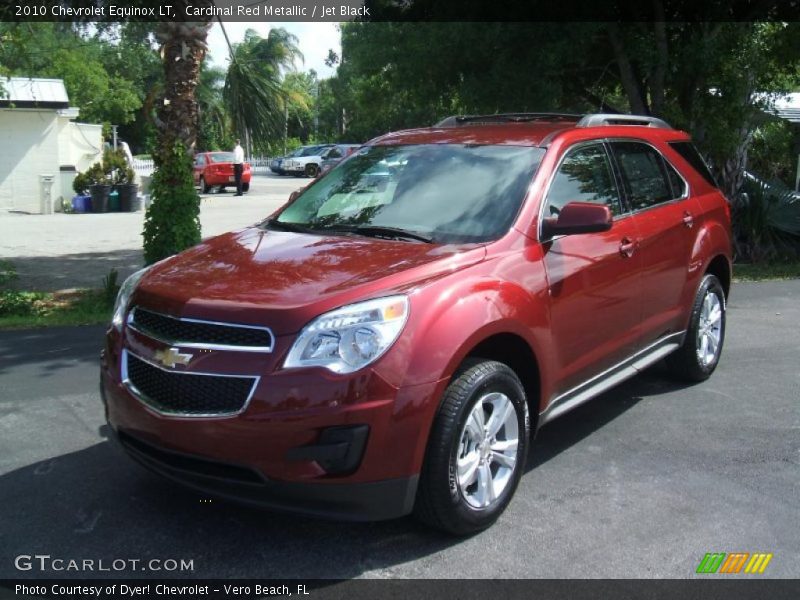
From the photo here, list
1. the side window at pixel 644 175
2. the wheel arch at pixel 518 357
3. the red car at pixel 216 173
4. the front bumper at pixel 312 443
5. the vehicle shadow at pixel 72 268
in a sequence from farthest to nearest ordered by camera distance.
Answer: the red car at pixel 216 173 < the vehicle shadow at pixel 72 268 < the side window at pixel 644 175 < the wheel arch at pixel 518 357 < the front bumper at pixel 312 443

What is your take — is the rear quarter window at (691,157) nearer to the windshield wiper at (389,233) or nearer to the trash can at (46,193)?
the windshield wiper at (389,233)

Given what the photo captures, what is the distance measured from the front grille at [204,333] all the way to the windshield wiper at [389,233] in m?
1.13

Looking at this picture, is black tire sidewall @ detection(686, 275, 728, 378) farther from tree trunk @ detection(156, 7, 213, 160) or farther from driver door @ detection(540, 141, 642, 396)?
tree trunk @ detection(156, 7, 213, 160)

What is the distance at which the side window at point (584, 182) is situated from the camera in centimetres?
459

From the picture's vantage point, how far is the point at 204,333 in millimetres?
3447

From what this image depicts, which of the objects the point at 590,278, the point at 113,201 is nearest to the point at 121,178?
the point at 113,201

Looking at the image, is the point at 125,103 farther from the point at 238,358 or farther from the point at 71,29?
the point at 238,358

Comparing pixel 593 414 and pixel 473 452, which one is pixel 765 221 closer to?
pixel 593 414

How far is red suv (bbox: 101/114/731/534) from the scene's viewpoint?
128 inches

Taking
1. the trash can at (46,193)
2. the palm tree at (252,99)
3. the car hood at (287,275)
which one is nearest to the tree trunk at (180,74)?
the palm tree at (252,99)

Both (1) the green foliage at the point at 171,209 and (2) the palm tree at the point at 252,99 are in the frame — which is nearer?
(1) the green foliage at the point at 171,209

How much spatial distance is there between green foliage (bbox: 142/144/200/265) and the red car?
63.4 feet

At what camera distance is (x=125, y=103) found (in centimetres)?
4297

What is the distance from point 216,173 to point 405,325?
26537 mm
